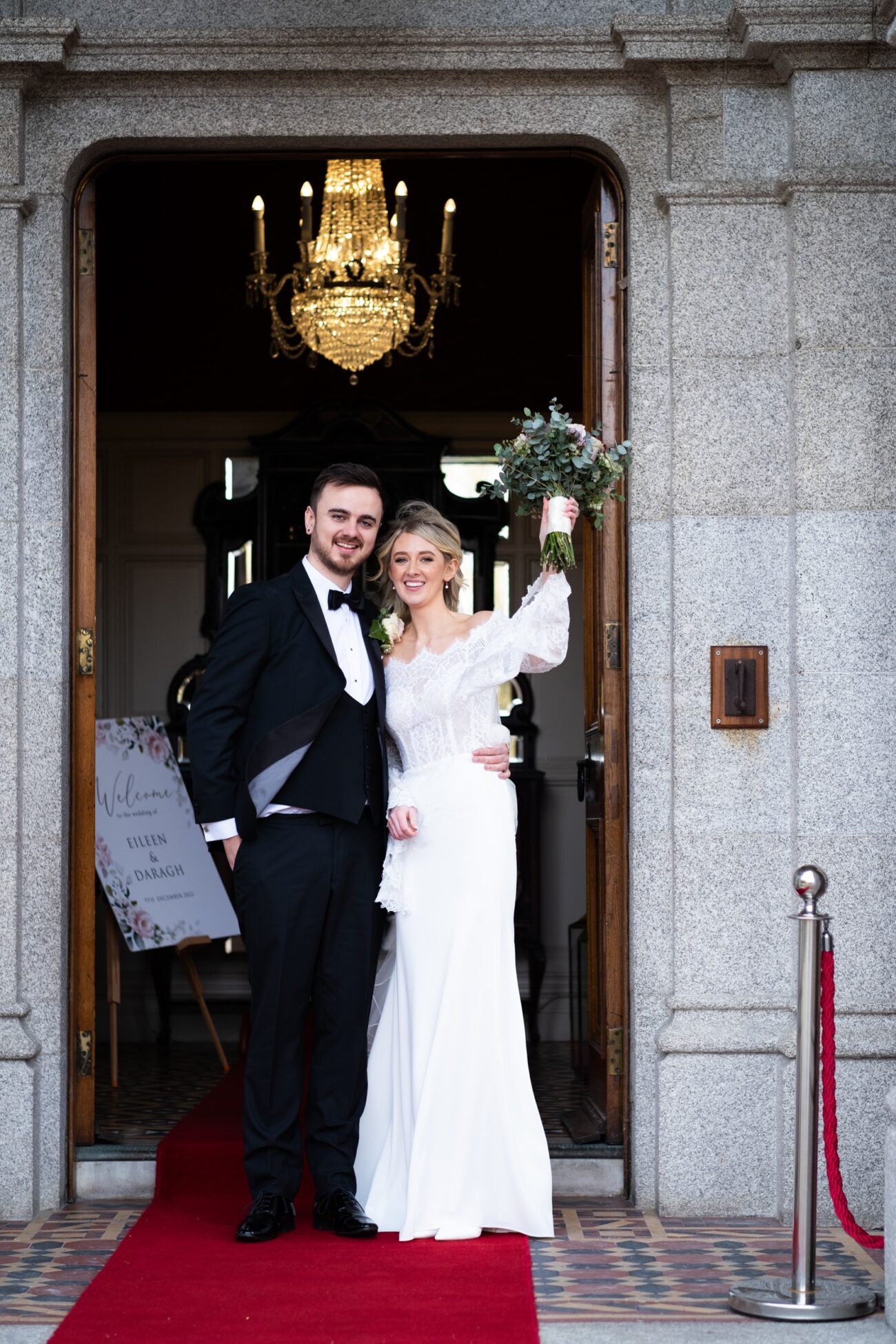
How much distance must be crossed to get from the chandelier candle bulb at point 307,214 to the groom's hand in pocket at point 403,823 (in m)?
2.68

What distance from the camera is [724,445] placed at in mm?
5352

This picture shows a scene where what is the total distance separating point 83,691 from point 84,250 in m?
1.42

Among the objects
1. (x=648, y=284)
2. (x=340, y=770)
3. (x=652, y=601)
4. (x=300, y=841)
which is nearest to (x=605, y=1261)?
(x=300, y=841)

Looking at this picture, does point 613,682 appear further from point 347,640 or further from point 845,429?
point 845,429

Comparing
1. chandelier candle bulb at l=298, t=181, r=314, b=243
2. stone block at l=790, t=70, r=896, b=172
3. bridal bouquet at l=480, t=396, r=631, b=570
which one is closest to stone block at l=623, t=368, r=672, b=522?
bridal bouquet at l=480, t=396, r=631, b=570

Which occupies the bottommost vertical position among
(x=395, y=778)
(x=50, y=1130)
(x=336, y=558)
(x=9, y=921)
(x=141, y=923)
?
(x=50, y=1130)

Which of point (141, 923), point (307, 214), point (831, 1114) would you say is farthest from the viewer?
point (141, 923)

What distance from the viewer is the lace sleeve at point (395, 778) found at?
16.5ft

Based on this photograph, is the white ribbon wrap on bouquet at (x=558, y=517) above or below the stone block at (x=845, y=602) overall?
above

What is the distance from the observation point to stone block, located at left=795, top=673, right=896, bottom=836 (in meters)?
5.25

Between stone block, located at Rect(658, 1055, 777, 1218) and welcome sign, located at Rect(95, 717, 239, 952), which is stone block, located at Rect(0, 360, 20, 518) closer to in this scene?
welcome sign, located at Rect(95, 717, 239, 952)

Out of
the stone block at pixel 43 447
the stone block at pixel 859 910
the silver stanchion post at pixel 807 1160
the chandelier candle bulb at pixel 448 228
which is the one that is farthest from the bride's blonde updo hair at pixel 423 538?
the chandelier candle bulb at pixel 448 228

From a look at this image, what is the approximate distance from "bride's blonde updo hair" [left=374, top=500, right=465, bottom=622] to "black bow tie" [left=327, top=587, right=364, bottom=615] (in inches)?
5.5

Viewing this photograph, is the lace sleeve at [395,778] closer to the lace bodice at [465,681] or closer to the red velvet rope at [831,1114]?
the lace bodice at [465,681]
